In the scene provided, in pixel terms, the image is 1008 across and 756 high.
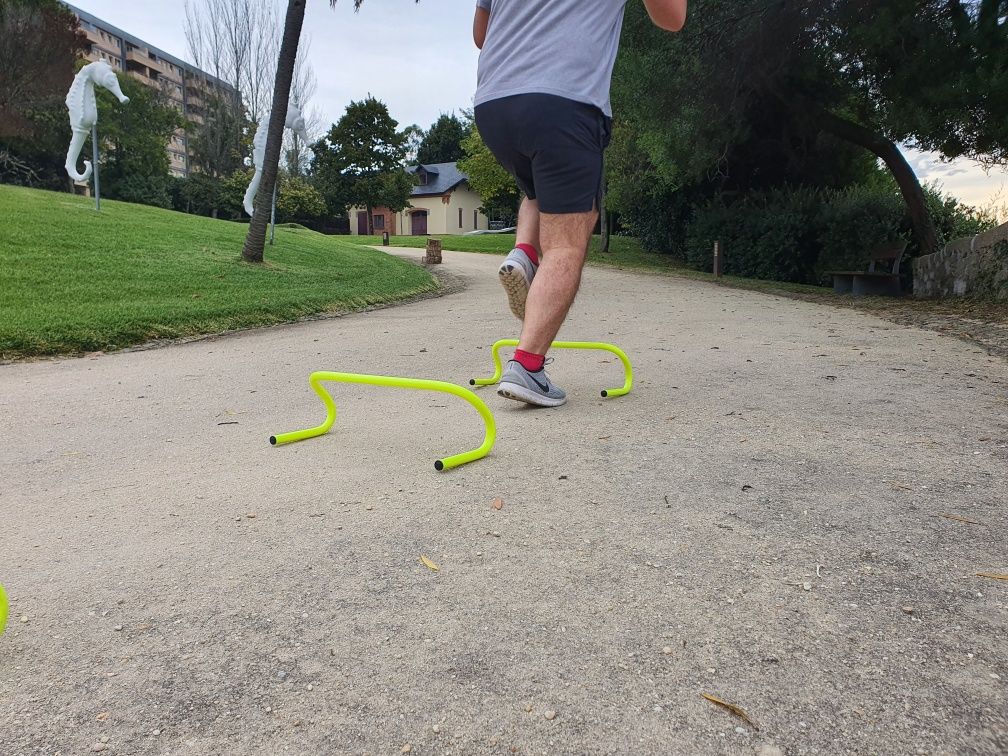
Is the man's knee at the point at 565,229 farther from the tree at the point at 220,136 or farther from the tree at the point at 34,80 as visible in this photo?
the tree at the point at 220,136

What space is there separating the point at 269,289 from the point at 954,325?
771 cm

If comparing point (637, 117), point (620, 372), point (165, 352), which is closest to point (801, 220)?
point (637, 117)

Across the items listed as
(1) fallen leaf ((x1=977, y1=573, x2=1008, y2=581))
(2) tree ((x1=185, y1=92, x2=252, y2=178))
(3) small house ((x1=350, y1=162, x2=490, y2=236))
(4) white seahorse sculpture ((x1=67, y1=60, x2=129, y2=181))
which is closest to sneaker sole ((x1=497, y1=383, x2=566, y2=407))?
(1) fallen leaf ((x1=977, y1=573, x2=1008, y2=581))

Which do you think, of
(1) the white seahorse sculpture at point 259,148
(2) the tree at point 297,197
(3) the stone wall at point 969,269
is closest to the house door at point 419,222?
(2) the tree at point 297,197

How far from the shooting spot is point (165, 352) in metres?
5.43

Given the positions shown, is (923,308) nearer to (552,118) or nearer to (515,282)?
(515,282)

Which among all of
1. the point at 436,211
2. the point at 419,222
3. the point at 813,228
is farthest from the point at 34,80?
the point at 813,228

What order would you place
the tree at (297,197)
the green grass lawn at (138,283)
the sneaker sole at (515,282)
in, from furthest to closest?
1. the tree at (297,197)
2. the green grass lawn at (138,283)
3. the sneaker sole at (515,282)

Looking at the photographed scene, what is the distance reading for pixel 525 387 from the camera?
2.91 m

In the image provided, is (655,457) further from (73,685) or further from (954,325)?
(954,325)

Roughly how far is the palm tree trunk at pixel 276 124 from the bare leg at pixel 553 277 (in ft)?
28.5

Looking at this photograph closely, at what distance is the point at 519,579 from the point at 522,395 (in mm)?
1418

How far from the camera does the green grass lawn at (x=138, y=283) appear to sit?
5789 millimetres

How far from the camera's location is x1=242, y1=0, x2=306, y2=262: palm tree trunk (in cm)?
1036
